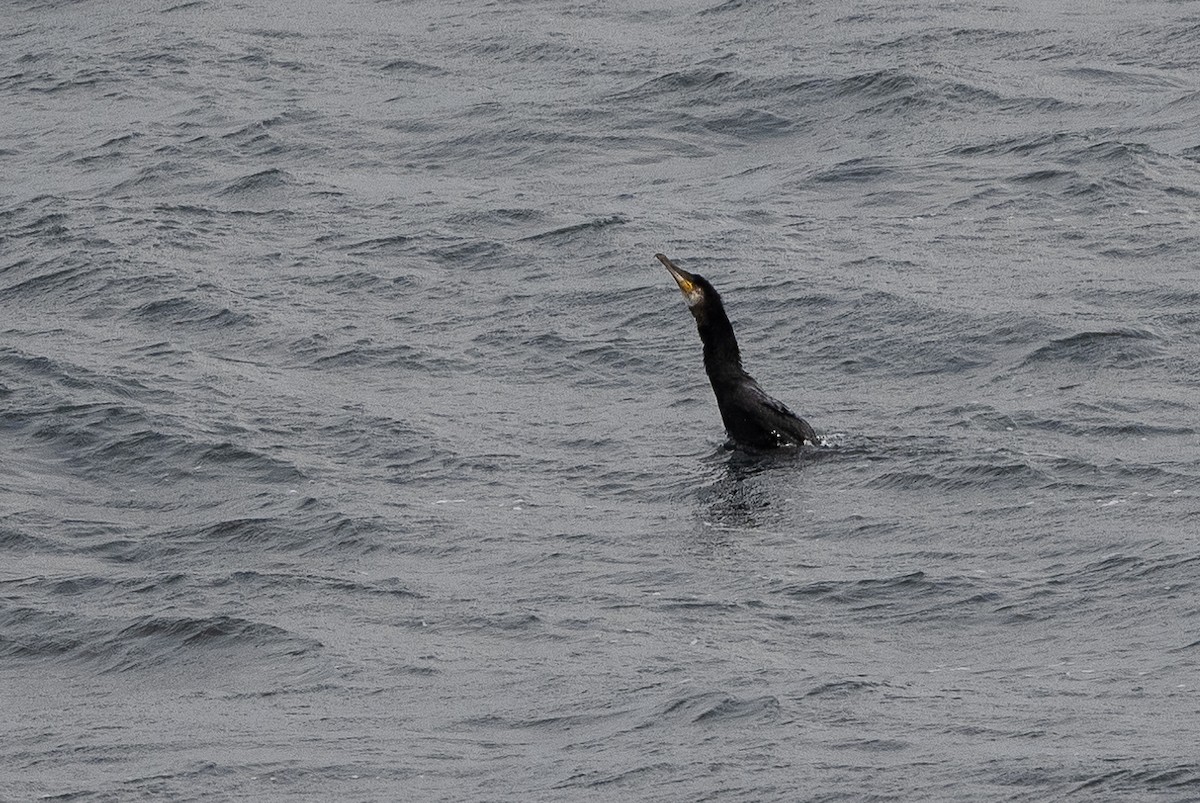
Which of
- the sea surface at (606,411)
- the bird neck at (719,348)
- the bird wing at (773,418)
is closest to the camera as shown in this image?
the sea surface at (606,411)

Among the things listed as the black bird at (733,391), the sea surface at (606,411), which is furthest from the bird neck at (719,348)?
the sea surface at (606,411)

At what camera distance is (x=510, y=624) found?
12578 millimetres

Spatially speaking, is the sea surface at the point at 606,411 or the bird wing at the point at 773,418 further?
the bird wing at the point at 773,418

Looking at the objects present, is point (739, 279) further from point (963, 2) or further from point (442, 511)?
point (963, 2)

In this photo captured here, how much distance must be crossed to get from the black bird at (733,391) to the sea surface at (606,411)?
22 centimetres

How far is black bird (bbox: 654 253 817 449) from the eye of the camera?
15.5m

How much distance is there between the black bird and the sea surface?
0.22 metres

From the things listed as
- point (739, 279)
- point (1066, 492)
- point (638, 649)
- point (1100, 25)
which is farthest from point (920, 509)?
point (1100, 25)

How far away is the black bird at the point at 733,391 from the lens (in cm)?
1550

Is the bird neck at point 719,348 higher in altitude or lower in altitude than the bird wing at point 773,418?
higher

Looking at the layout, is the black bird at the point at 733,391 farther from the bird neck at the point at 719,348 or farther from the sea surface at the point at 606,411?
the sea surface at the point at 606,411

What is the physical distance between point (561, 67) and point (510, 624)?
54.1ft

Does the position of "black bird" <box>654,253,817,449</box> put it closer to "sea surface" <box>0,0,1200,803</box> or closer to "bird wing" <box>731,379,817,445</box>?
"bird wing" <box>731,379,817,445</box>

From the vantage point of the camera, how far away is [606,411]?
672 inches
